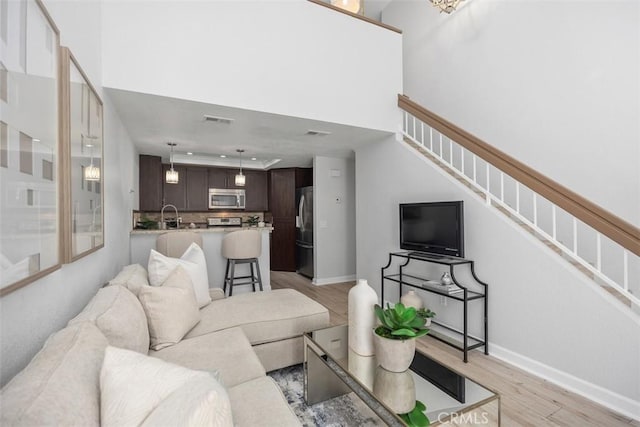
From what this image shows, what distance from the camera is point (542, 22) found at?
10.3 feet

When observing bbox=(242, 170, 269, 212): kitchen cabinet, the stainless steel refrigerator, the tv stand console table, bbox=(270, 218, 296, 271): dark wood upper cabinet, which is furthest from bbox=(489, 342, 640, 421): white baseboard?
bbox=(242, 170, 269, 212): kitchen cabinet

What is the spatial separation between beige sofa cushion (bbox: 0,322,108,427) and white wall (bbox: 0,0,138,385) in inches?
6.2

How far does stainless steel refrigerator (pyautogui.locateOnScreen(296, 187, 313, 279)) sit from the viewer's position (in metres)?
5.48

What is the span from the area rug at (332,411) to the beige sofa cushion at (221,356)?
1.68 feet

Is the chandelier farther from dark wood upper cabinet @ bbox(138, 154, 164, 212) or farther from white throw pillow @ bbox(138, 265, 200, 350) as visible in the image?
dark wood upper cabinet @ bbox(138, 154, 164, 212)

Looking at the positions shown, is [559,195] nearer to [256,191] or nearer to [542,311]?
[542,311]

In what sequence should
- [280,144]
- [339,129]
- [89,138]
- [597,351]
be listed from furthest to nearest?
1. [280,144]
2. [339,129]
3. [597,351]
4. [89,138]

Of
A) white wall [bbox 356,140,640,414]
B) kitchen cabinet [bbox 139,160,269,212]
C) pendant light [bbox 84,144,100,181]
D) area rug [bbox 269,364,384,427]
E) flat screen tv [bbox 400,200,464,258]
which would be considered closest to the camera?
pendant light [bbox 84,144,100,181]

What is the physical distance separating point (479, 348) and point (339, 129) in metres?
2.66

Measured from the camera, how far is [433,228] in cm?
299

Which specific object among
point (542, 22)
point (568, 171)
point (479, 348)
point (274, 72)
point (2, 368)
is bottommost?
point (479, 348)

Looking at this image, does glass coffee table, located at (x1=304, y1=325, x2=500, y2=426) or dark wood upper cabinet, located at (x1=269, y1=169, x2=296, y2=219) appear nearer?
glass coffee table, located at (x1=304, y1=325, x2=500, y2=426)

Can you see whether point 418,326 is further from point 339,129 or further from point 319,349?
point 339,129

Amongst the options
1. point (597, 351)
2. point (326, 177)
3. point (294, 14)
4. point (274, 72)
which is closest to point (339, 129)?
point (274, 72)
